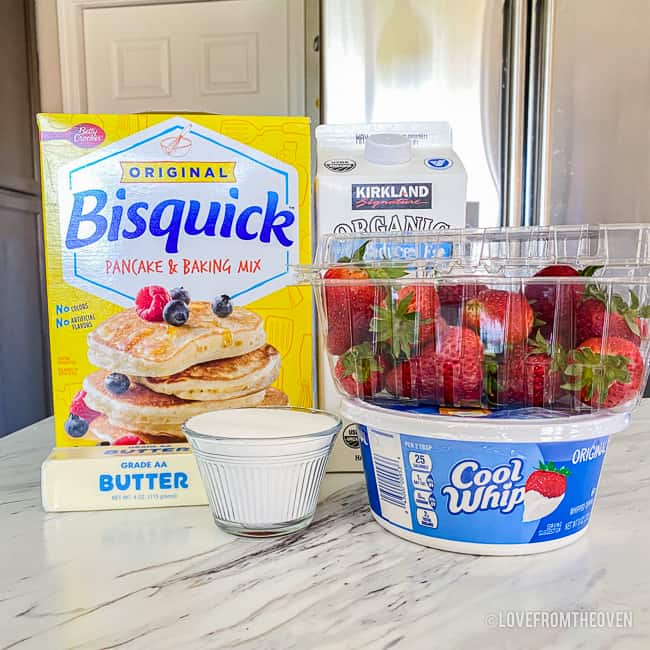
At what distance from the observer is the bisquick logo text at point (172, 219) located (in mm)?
695

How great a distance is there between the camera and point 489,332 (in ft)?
1.78

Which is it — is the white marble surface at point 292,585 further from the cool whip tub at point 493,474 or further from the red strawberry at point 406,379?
the red strawberry at point 406,379

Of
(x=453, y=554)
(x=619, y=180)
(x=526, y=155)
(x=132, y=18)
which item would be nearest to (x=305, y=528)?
(x=453, y=554)

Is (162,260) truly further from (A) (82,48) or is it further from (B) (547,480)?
(A) (82,48)

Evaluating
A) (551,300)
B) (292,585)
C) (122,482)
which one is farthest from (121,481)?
(551,300)

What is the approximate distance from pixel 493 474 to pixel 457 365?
10 centimetres

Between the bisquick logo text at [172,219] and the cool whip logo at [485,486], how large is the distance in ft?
1.15

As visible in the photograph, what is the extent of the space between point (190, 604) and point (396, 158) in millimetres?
552

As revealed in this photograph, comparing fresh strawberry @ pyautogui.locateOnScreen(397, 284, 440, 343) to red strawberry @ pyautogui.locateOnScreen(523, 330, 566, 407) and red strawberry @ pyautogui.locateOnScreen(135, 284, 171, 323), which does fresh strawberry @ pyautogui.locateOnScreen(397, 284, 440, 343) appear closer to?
red strawberry @ pyautogui.locateOnScreen(523, 330, 566, 407)

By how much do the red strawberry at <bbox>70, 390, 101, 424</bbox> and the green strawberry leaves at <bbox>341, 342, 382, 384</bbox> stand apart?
318 millimetres

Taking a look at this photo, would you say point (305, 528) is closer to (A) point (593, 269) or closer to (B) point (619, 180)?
(A) point (593, 269)

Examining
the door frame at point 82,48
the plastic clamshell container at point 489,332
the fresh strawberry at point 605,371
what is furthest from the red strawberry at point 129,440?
the door frame at point 82,48

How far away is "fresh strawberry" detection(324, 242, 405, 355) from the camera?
1.86 ft

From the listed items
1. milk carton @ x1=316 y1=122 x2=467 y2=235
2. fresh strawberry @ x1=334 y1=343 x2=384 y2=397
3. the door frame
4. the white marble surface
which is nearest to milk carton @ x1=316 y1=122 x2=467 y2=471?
milk carton @ x1=316 y1=122 x2=467 y2=235
